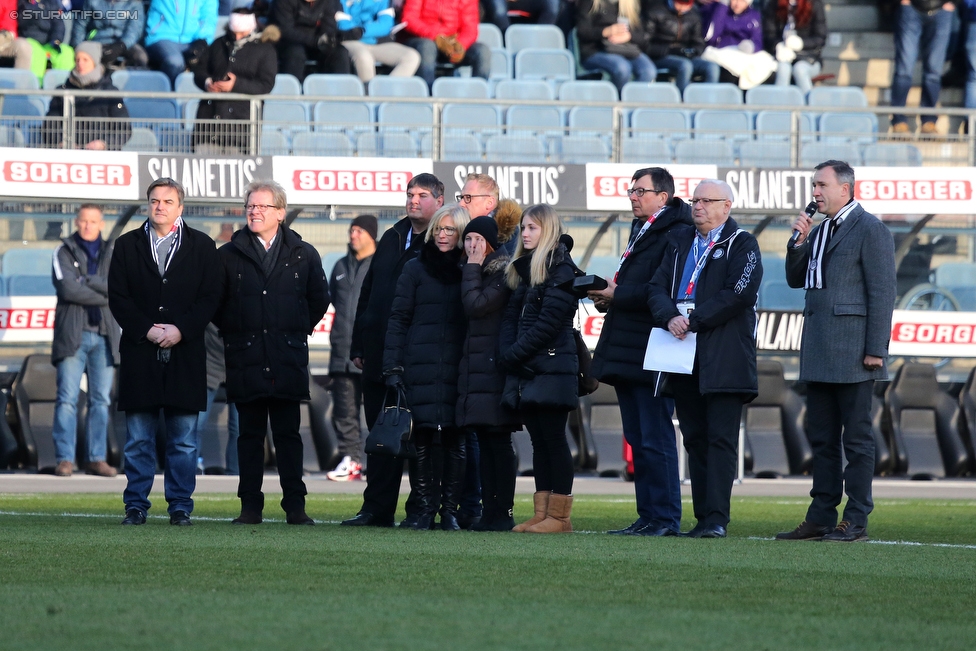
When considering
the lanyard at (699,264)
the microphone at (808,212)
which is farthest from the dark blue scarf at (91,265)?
the microphone at (808,212)

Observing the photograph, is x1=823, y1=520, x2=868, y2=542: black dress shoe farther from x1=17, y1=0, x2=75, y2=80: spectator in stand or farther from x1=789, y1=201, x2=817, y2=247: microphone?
x1=17, y1=0, x2=75, y2=80: spectator in stand

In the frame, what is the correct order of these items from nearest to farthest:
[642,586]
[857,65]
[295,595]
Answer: [295,595] < [642,586] < [857,65]

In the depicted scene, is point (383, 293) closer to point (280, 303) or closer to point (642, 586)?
point (280, 303)

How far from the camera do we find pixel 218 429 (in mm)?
13977

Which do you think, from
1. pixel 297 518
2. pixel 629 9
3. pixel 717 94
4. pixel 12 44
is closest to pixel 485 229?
pixel 297 518

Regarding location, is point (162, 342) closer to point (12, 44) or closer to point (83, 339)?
point (83, 339)

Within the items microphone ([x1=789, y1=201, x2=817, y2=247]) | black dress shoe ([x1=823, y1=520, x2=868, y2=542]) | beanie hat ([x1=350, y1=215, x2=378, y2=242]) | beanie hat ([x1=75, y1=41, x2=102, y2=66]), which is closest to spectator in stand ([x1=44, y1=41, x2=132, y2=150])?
beanie hat ([x1=75, y1=41, x2=102, y2=66])

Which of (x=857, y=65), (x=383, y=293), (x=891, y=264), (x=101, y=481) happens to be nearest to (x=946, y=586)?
(x=891, y=264)

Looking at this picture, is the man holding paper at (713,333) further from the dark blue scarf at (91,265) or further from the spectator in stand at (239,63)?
the spectator in stand at (239,63)

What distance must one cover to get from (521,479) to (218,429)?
2.97 meters

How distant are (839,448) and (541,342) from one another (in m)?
1.74

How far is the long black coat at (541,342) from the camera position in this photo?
7645 mm

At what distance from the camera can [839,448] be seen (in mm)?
7832

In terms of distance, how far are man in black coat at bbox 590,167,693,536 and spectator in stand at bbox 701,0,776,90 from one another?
469 inches
